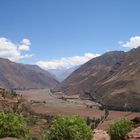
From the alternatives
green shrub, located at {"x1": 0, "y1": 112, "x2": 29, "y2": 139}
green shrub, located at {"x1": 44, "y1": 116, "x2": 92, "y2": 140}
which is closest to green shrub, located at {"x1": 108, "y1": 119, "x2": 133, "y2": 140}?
green shrub, located at {"x1": 44, "y1": 116, "x2": 92, "y2": 140}

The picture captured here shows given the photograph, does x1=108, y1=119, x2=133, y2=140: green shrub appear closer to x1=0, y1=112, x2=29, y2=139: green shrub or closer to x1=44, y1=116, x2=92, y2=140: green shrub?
x1=44, y1=116, x2=92, y2=140: green shrub

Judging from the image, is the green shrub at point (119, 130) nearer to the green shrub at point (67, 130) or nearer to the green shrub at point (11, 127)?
the green shrub at point (67, 130)

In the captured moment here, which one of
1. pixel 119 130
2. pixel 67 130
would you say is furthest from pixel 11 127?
pixel 119 130

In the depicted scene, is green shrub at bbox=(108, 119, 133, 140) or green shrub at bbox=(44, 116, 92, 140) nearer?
green shrub at bbox=(44, 116, 92, 140)

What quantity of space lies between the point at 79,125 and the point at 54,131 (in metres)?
3.98

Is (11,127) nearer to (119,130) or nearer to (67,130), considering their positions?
(67,130)

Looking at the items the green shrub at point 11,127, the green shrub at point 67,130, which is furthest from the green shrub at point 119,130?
the green shrub at point 11,127

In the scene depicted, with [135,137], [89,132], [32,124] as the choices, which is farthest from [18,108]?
[135,137]

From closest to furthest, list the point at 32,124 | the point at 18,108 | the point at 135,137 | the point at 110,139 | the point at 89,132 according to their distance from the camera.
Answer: the point at 135,137, the point at 89,132, the point at 110,139, the point at 32,124, the point at 18,108

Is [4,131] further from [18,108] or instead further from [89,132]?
[18,108]

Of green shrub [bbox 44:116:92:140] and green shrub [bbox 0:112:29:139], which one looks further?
green shrub [bbox 0:112:29:139]

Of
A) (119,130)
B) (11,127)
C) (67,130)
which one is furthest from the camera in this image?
(11,127)

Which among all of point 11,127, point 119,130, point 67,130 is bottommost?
point 11,127

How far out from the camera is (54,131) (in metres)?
52.0
